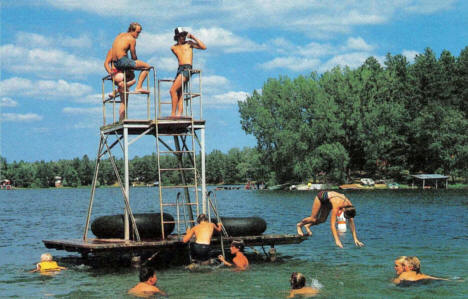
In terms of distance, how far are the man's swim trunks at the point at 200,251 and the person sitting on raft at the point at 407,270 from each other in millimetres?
5535

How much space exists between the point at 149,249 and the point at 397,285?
7.22 metres

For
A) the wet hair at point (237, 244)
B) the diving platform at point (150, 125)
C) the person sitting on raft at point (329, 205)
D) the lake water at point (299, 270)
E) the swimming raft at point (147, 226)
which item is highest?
the diving platform at point (150, 125)

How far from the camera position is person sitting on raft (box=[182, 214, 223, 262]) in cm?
1912

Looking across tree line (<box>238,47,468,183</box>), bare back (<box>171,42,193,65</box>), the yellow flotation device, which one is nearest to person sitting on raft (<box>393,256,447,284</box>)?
bare back (<box>171,42,193,65</box>)

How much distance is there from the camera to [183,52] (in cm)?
2109

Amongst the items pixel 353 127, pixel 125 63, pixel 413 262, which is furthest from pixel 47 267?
pixel 353 127

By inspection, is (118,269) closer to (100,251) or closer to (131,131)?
(100,251)

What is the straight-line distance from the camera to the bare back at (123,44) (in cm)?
2033

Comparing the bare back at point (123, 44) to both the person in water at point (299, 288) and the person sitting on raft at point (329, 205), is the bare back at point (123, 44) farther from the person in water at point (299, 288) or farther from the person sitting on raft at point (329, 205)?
the person in water at point (299, 288)

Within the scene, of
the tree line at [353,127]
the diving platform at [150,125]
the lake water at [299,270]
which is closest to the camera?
the lake water at [299,270]

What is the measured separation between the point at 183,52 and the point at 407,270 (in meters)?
9.72

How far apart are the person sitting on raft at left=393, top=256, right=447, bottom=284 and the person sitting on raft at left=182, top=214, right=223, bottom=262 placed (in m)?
5.46

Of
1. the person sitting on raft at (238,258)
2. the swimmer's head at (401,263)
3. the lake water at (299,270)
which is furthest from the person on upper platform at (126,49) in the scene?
the swimmer's head at (401,263)

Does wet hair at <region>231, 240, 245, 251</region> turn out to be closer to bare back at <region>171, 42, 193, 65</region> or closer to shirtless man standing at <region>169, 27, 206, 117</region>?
shirtless man standing at <region>169, 27, 206, 117</region>
